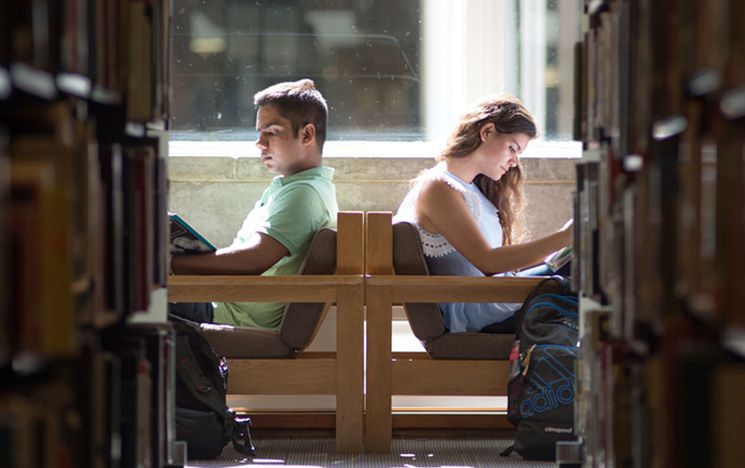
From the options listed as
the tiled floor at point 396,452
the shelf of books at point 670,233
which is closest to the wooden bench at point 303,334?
the tiled floor at point 396,452

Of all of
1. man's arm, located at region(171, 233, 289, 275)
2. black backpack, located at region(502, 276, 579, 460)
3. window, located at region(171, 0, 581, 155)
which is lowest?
black backpack, located at region(502, 276, 579, 460)

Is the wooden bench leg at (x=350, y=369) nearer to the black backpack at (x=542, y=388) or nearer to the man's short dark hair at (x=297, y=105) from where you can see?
the black backpack at (x=542, y=388)

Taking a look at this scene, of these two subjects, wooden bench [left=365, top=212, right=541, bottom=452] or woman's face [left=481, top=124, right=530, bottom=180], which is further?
woman's face [left=481, top=124, right=530, bottom=180]

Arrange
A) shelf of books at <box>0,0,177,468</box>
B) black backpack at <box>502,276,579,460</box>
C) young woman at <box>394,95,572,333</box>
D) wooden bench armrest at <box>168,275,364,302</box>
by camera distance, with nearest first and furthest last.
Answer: shelf of books at <box>0,0,177,468</box> → black backpack at <box>502,276,579,460</box> → wooden bench armrest at <box>168,275,364,302</box> → young woman at <box>394,95,572,333</box>

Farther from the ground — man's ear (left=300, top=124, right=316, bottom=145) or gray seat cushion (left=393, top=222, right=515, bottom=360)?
man's ear (left=300, top=124, right=316, bottom=145)

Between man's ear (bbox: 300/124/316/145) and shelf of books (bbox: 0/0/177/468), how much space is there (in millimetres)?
1588

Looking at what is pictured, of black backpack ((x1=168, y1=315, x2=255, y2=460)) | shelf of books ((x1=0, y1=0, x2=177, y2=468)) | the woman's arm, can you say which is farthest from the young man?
shelf of books ((x1=0, y1=0, x2=177, y2=468))

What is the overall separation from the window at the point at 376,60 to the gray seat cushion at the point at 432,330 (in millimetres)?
1669

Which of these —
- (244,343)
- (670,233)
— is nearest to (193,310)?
(244,343)

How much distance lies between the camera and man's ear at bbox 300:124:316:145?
337 cm

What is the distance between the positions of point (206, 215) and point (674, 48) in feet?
11.6

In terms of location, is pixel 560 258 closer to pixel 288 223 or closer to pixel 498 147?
pixel 498 147

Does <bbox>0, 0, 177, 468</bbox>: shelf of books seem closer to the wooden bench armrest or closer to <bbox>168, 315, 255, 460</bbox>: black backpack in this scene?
<bbox>168, 315, 255, 460</bbox>: black backpack

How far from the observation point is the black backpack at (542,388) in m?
2.91
